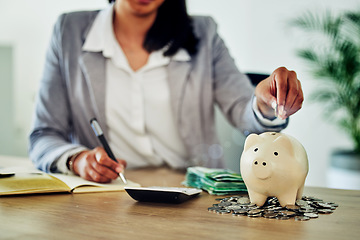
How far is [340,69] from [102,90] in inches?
70.4

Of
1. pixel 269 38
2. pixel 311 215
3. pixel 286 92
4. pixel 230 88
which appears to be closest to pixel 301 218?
pixel 311 215

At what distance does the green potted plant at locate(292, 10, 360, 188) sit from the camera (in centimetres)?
244

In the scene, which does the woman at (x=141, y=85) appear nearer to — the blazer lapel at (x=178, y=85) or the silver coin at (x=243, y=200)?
the blazer lapel at (x=178, y=85)

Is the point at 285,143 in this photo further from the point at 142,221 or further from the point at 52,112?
the point at 52,112

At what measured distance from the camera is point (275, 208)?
62cm

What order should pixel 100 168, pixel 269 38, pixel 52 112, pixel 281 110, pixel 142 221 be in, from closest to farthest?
pixel 142 221 → pixel 281 110 → pixel 100 168 → pixel 52 112 → pixel 269 38

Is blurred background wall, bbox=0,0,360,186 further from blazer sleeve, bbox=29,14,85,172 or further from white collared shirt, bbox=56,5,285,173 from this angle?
blazer sleeve, bbox=29,14,85,172


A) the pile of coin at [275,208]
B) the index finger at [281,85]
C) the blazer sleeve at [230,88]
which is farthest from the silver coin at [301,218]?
the blazer sleeve at [230,88]

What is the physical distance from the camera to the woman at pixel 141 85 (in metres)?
1.28

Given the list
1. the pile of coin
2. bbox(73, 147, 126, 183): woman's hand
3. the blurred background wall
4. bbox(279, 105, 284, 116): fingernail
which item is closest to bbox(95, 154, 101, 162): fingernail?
bbox(73, 147, 126, 183): woman's hand

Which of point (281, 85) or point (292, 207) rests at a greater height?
point (281, 85)

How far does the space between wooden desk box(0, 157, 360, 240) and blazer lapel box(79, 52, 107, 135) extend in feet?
1.88

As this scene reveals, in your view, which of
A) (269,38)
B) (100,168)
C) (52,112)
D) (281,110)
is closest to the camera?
(281,110)

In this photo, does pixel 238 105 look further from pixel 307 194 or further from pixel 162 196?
pixel 162 196
